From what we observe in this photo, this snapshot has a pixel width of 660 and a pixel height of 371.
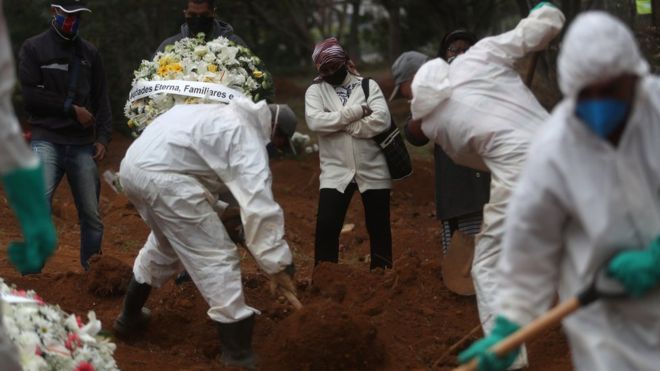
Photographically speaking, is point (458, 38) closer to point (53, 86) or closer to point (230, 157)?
point (230, 157)

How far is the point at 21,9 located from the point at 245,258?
7.02 meters

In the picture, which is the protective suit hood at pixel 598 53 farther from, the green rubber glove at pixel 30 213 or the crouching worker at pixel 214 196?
the crouching worker at pixel 214 196

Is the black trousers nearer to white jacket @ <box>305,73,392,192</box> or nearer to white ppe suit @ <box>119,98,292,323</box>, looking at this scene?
white jacket @ <box>305,73,392,192</box>

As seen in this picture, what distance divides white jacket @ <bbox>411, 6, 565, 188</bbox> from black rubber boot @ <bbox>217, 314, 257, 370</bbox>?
1.51 m

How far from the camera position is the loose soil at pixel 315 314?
6695 millimetres

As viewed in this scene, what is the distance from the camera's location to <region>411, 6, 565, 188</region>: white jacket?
6.36m

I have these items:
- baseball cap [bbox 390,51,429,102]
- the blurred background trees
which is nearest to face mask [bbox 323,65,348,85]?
baseball cap [bbox 390,51,429,102]

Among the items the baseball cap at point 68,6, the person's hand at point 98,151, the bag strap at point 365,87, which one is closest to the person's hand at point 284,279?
the bag strap at point 365,87

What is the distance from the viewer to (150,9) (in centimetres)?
1648

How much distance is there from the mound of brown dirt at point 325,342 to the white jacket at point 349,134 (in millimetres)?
1718

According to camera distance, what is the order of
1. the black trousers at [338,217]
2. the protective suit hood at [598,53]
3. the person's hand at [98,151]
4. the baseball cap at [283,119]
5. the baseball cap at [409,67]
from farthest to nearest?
the person's hand at [98,151] < the black trousers at [338,217] < the baseball cap at [409,67] < the baseball cap at [283,119] < the protective suit hood at [598,53]

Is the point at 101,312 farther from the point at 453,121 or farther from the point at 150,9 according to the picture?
the point at 150,9

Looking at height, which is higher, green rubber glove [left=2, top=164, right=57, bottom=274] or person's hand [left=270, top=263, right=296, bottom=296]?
green rubber glove [left=2, top=164, right=57, bottom=274]

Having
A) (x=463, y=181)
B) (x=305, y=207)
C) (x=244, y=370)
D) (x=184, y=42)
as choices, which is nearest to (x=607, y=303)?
(x=244, y=370)
